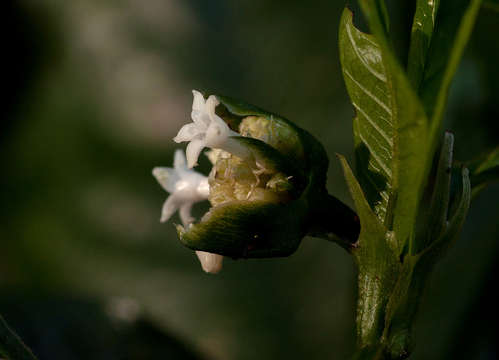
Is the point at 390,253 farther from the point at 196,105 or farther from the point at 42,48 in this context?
the point at 42,48

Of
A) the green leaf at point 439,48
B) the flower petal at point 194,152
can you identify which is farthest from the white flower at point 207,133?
the green leaf at point 439,48

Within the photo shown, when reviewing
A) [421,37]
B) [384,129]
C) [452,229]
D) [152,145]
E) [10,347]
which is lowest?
[152,145]

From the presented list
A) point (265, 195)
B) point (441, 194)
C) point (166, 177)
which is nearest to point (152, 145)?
point (166, 177)

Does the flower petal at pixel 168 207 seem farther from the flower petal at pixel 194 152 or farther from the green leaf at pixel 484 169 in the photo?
the green leaf at pixel 484 169

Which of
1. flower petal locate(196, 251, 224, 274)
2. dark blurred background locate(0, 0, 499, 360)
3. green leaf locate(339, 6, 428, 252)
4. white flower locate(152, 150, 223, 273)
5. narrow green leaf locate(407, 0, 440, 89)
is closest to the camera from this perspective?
green leaf locate(339, 6, 428, 252)

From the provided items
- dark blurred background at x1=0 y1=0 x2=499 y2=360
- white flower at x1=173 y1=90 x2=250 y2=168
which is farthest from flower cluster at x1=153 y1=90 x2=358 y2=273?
dark blurred background at x1=0 y1=0 x2=499 y2=360

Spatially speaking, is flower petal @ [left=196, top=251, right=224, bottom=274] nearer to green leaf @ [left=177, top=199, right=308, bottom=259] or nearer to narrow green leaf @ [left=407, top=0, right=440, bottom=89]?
green leaf @ [left=177, top=199, right=308, bottom=259]

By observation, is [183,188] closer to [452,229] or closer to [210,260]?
[210,260]
